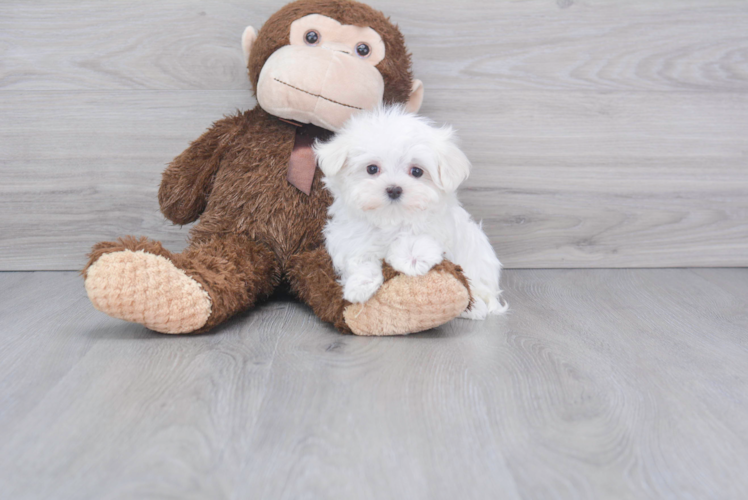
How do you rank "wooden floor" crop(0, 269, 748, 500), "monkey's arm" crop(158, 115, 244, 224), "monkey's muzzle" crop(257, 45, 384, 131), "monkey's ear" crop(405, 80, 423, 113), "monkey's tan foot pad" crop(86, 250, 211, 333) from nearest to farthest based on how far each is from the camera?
"wooden floor" crop(0, 269, 748, 500) → "monkey's tan foot pad" crop(86, 250, 211, 333) → "monkey's muzzle" crop(257, 45, 384, 131) → "monkey's arm" crop(158, 115, 244, 224) → "monkey's ear" crop(405, 80, 423, 113)

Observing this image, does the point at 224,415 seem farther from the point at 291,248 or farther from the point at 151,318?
the point at 291,248

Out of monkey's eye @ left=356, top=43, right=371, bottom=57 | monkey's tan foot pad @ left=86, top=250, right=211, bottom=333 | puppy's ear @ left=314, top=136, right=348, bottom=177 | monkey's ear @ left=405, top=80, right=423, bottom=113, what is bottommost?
monkey's tan foot pad @ left=86, top=250, right=211, bottom=333

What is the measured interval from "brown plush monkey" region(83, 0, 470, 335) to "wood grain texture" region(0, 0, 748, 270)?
0.23 metres

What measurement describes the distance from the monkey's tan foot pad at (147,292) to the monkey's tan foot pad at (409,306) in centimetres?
26

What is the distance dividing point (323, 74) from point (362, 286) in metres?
0.41

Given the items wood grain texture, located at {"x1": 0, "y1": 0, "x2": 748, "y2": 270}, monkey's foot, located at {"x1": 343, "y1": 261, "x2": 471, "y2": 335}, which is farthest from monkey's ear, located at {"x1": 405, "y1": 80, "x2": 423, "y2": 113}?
monkey's foot, located at {"x1": 343, "y1": 261, "x2": 471, "y2": 335}

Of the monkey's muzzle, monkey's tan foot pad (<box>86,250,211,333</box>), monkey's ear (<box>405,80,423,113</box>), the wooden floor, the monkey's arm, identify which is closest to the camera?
the wooden floor

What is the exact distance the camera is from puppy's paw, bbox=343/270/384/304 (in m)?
1.00

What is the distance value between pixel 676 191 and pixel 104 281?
4.50 ft

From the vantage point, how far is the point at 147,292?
945 mm

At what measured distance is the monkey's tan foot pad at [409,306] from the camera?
0.98 m

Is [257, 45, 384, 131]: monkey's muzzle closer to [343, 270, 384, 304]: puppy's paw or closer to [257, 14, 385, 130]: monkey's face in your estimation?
[257, 14, 385, 130]: monkey's face

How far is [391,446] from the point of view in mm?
680

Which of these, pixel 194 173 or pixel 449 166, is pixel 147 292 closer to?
pixel 194 173
